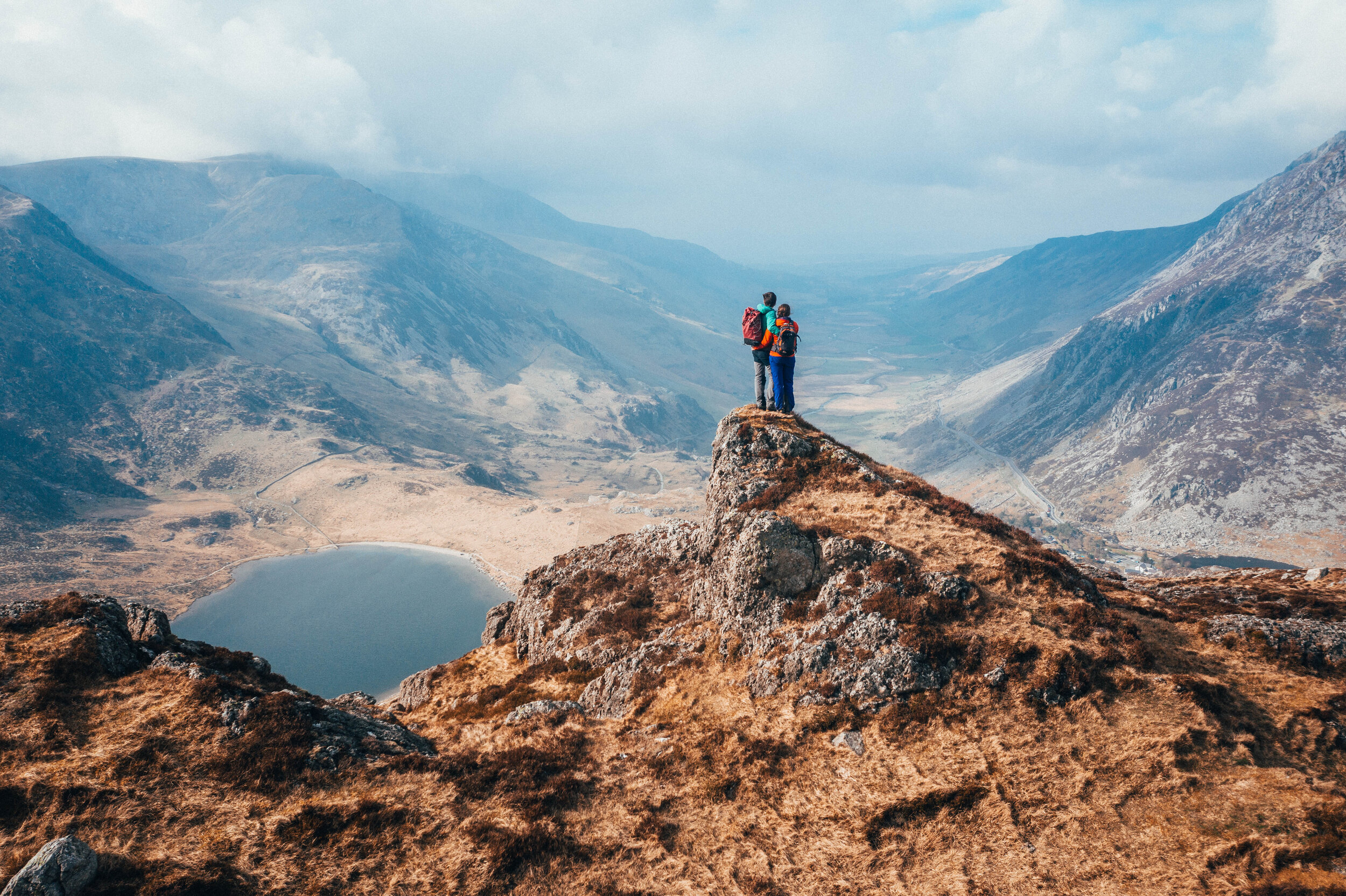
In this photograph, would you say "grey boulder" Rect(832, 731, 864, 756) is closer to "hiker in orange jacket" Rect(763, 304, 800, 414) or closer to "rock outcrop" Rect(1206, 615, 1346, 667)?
"rock outcrop" Rect(1206, 615, 1346, 667)

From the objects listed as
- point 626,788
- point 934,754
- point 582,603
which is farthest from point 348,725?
point 934,754

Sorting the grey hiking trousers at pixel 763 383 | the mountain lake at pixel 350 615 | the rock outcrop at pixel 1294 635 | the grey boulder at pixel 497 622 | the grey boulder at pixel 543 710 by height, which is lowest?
the mountain lake at pixel 350 615

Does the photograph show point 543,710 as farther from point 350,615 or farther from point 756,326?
point 350,615

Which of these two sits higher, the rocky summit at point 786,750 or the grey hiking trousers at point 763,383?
the grey hiking trousers at point 763,383

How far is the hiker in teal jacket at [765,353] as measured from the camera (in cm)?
3297

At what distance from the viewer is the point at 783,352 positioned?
109 ft

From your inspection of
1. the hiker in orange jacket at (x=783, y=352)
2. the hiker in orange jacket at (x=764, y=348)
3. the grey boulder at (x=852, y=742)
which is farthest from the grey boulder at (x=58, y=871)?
the hiker in orange jacket at (x=783, y=352)

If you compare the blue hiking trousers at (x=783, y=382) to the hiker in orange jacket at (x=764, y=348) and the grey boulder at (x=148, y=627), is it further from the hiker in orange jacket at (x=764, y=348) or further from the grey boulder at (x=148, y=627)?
the grey boulder at (x=148, y=627)

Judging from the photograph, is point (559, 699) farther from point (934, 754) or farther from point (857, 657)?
point (934, 754)

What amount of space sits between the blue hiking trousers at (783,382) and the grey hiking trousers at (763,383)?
50cm

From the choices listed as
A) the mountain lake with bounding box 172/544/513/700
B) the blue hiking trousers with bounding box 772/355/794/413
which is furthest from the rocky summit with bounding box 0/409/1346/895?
the mountain lake with bounding box 172/544/513/700

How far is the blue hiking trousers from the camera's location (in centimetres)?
3428

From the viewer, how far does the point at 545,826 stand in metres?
18.7

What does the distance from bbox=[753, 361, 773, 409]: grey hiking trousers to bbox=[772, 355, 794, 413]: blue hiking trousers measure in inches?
19.8
